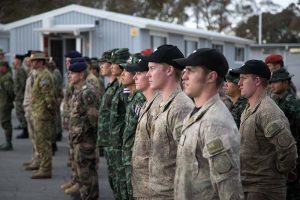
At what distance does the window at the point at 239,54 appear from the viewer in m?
34.2

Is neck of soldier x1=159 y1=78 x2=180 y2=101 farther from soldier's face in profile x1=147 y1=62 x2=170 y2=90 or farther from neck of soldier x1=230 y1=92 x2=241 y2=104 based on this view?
neck of soldier x1=230 y1=92 x2=241 y2=104

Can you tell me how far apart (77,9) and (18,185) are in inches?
575

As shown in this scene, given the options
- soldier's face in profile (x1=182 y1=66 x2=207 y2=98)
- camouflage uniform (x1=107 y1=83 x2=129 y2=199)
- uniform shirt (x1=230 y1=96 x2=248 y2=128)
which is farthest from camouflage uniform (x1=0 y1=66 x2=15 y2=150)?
soldier's face in profile (x1=182 y1=66 x2=207 y2=98)

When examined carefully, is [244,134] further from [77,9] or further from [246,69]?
[77,9]

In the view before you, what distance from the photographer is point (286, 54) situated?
39.7 m

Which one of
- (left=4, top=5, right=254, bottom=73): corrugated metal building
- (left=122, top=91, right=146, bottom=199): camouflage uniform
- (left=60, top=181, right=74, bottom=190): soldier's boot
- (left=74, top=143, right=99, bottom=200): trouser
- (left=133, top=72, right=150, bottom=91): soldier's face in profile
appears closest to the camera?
(left=133, top=72, right=150, bottom=91): soldier's face in profile

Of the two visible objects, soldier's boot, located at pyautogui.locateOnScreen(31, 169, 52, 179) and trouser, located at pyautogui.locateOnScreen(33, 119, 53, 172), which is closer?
trouser, located at pyautogui.locateOnScreen(33, 119, 53, 172)

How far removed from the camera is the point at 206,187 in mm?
3434

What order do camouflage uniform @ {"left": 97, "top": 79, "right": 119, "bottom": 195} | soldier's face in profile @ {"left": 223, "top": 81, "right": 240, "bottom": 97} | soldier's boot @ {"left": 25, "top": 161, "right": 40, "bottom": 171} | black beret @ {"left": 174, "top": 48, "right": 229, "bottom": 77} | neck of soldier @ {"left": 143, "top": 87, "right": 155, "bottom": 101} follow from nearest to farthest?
black beret @ {"left": 174, "top": 48, "right": 229, "bottom": 77}
neck of soldier @ {"left": 143, "top": 87, "right": 155, "bottom": 101}
camouflage uniform @ {"left": 97, "top": 79, "right": 119, "bottom": 195}
soldier's face in profile @ {"left": 223, "top": 81, "right": 240, "bottom": 97}
soldier's boot @ {"left": 25, "top": 161, "right": 40, "bottom": 171}

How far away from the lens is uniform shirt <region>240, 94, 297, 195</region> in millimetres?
4676

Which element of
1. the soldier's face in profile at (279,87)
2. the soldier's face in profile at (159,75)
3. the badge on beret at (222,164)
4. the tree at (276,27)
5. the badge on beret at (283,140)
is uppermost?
the tree at (276,27)

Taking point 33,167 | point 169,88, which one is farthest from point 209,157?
point 33,167

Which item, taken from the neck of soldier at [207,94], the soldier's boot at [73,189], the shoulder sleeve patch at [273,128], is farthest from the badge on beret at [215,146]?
the soldier's boot at [73,189]

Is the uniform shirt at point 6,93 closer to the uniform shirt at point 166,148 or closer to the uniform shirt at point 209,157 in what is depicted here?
the uniform shirt at point 166,148
